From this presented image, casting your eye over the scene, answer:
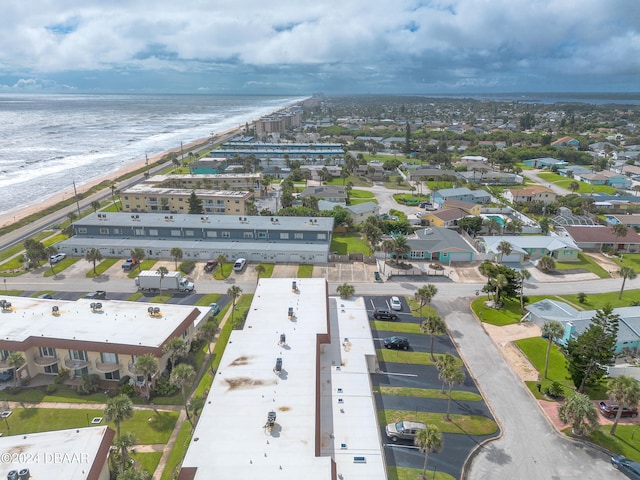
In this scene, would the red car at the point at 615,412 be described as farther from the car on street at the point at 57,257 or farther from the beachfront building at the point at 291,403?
the car on street at the point at 57,257

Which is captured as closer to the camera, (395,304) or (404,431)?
(404,431)

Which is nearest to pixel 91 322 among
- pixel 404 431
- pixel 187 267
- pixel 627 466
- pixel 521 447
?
pixel 187 267

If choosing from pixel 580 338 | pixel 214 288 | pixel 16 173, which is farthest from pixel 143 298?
pixel 16 173

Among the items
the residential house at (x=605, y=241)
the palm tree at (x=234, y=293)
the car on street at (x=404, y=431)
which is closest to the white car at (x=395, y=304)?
the palm tree at (x=234, y=293)

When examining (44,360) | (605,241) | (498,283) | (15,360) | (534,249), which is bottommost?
(44,360)

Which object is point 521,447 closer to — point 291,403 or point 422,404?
point 422,404

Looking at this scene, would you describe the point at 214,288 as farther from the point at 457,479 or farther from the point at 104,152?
the point at 104,152
